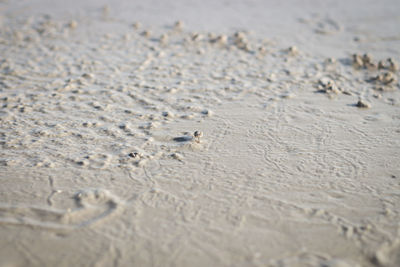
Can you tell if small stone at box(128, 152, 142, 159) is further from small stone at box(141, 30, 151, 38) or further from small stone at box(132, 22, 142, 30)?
small stone at box(132, 22, 142, 30)

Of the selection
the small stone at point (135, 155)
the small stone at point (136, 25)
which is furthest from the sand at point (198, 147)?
the small stone at point (136, 25)

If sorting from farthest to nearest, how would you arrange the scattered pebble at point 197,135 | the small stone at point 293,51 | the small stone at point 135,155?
1. the small stone at point 293,51
2. the scattered pebble at point 197,135
3. the small stone at point 135,155

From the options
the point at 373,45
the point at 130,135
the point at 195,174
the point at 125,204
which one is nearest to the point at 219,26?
the point at 373,45

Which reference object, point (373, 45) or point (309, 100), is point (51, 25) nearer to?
point (309, 100)

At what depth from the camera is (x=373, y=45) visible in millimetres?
5133

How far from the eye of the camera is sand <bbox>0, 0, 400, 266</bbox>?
6.45ft

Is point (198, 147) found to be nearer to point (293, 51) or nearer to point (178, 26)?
point (293, 51)

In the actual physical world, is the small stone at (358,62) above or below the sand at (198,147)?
above

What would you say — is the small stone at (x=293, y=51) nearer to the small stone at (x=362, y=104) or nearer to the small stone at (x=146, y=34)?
the small stone at (x=362, y=104)

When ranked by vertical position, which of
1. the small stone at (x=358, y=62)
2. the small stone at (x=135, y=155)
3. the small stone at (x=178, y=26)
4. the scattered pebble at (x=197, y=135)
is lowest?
the small stone at (x=135, y=155)

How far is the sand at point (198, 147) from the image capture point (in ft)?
6.45

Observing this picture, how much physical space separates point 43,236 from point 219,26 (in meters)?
4.79

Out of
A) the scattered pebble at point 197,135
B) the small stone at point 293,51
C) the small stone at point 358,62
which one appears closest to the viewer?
the scattered pebble at point 197,135

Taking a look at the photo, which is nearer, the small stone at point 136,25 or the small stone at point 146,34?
the small stone at point 146,34
